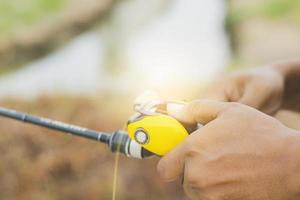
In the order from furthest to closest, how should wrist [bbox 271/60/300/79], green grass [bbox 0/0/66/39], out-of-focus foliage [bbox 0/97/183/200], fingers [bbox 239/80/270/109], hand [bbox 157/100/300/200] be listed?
green grass [bbox 0/0/66/39]
out-of-focus foliage [bbox 0/97/183/200]
wrist [bbox 271/60/300/79]
fingers [bbox 239/80/270/109]
hand [bbox 157/100/300/200]

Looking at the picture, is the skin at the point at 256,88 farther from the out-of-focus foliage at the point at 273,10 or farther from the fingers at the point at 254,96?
the out-of-focus foliage at the point at 273,10

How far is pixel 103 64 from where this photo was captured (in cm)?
205

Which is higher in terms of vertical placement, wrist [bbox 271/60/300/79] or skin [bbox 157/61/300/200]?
wrist [bbox 271/60/300/79]

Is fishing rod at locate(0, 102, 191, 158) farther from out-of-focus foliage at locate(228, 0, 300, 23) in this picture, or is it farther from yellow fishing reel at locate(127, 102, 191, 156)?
out-of-focus foliage at locate(228, 0, 300, 23)

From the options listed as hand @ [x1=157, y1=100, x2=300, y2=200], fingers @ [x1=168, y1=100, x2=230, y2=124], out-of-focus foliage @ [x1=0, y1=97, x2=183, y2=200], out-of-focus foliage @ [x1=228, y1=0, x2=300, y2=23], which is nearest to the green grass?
out-of-focus foliage @ [x1=0, y1=97, x2=183, y2=200]

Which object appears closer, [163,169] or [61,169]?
[163,169]

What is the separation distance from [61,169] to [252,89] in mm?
846

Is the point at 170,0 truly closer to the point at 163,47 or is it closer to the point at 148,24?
the point at 148,24

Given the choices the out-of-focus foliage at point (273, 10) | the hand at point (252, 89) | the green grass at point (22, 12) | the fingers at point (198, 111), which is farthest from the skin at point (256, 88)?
the out-of-focus foliage at point (273, 10)

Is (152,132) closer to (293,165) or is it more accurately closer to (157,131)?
(157,131)

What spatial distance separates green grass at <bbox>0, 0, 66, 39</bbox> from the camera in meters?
1.93

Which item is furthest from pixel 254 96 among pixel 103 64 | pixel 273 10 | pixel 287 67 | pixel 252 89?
pixel 273 10

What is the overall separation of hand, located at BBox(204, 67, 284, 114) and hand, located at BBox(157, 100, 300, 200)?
277 mm

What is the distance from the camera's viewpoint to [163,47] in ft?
7.30
